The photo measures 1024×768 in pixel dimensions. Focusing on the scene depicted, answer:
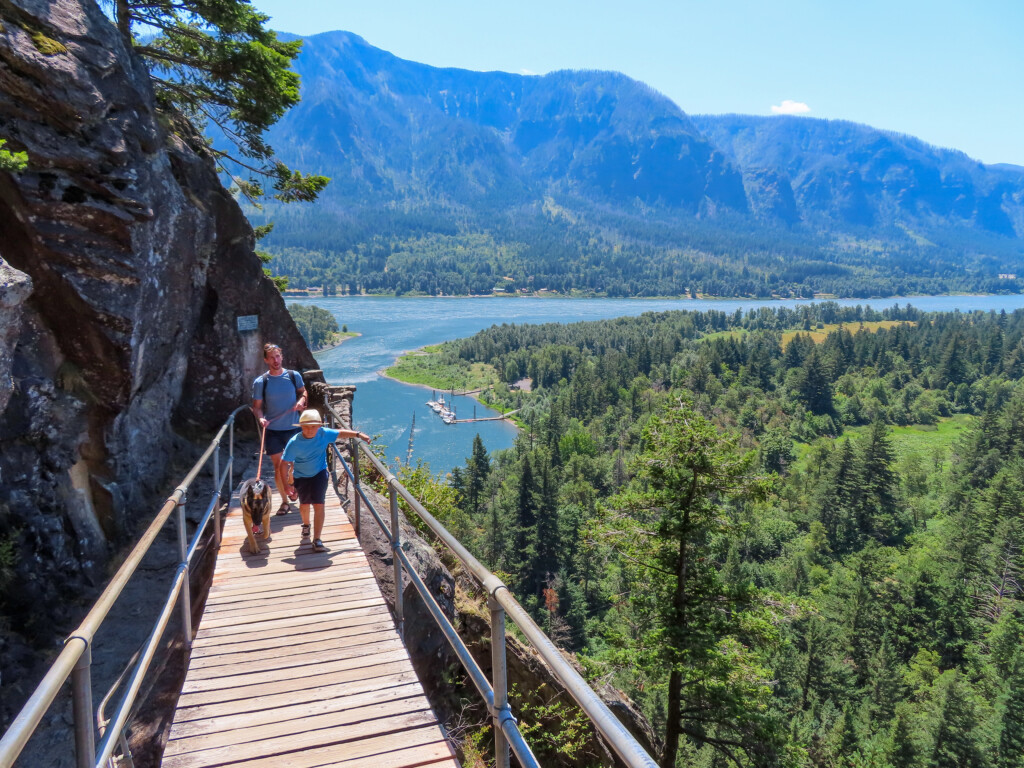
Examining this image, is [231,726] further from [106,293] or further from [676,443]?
[676,443]

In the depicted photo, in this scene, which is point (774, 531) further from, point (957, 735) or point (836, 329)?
point (836, 329)

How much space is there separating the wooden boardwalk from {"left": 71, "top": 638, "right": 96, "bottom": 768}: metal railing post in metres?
1.40

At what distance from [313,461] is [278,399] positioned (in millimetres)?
1970

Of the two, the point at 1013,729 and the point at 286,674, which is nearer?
the point at 286,674

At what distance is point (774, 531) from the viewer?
73.2 metres

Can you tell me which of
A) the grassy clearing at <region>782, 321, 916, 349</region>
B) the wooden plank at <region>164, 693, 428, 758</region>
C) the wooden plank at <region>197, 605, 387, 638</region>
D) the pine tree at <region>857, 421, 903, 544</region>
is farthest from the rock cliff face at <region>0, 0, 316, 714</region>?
the grassy clearing at <region>782, 321, 916, 349</region>

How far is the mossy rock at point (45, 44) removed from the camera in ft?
26.3

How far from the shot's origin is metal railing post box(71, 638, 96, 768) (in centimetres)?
258

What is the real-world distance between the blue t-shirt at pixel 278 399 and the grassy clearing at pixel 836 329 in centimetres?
16304

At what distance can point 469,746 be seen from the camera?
Result: 732 cm

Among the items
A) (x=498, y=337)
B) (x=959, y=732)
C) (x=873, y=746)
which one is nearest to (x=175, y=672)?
(x=959, y=732)

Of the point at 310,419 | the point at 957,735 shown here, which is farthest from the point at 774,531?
the point at 310,419

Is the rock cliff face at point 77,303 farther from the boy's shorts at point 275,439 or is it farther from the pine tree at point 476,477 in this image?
the pine tree at point 476,477

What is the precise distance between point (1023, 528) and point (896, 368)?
9482cm
